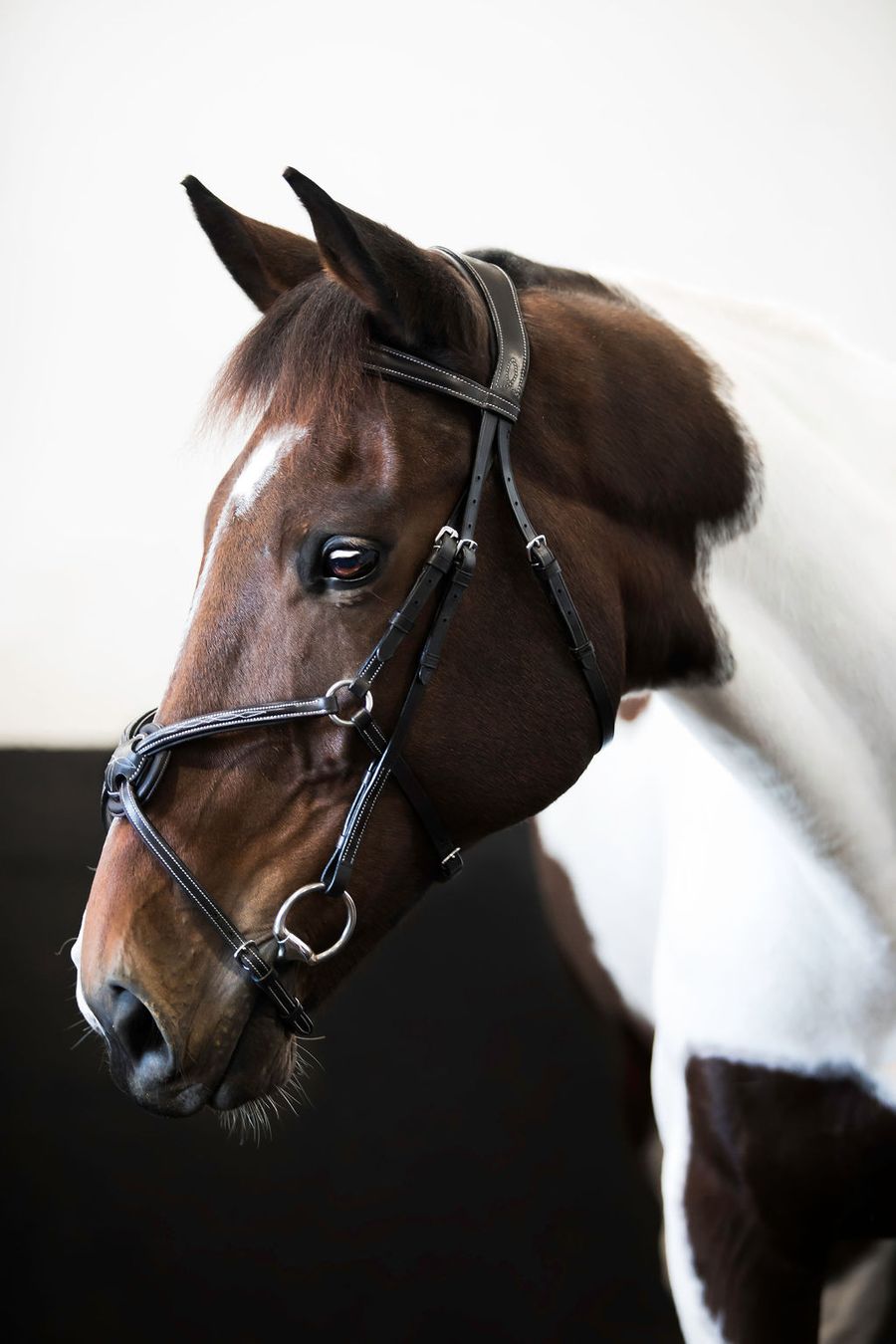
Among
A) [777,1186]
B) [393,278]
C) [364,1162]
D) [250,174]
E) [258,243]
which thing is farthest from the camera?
[364,1162]

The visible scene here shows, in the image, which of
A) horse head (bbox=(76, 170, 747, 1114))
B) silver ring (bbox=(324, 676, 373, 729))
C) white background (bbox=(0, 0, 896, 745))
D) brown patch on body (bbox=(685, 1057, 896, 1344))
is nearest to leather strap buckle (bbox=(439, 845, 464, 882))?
horse head (bbox=(76, 170, 747, 1114))

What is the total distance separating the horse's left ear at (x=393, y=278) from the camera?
47 centimetres

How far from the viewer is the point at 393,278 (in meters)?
0.50

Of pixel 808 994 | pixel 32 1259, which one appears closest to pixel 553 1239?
pixel 32 1259

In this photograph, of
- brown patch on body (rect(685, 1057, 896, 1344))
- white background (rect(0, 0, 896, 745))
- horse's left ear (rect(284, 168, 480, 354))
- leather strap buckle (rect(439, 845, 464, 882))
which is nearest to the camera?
horse's left ear (rect(284, 168, 480, 354))

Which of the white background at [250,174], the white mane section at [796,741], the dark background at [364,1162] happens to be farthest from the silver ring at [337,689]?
the dark background at [364,1162]

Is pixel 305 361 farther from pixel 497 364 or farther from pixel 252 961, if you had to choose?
pixel 252 961

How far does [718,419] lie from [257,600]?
13.0 inches

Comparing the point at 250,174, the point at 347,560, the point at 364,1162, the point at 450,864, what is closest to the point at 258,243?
the point at 347,560

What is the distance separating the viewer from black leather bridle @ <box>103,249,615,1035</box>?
0.51m

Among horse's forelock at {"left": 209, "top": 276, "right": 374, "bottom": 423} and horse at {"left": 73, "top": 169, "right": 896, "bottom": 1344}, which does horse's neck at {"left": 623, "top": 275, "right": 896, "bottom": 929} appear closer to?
horse at {"left": 73, "top": 169, "right": 896, "bottom": 1344}

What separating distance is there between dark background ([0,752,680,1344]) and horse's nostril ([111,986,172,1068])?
2.61 ft

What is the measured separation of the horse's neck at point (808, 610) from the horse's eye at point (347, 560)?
0.24 metres

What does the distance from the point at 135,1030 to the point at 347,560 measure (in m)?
0.28
